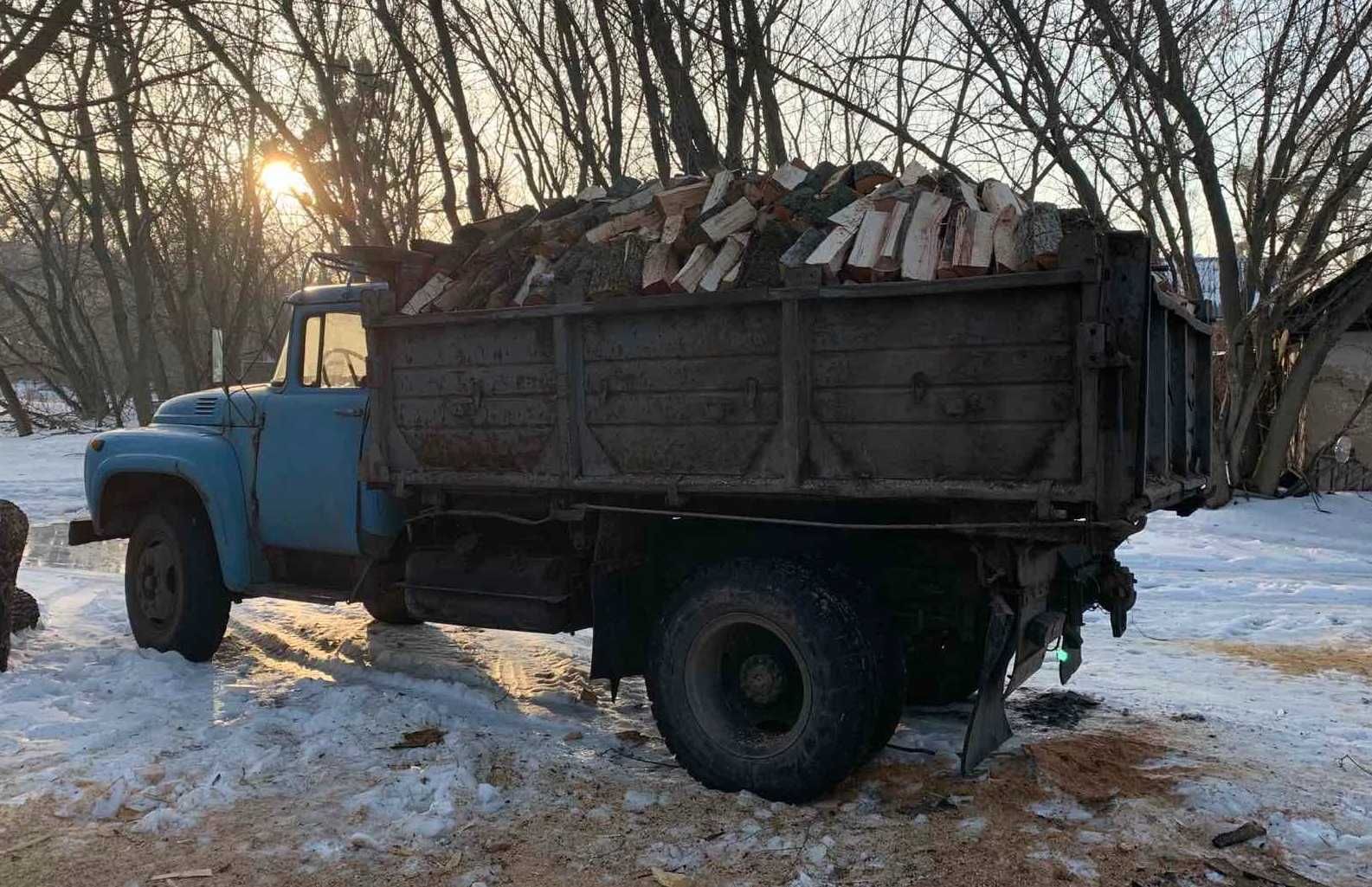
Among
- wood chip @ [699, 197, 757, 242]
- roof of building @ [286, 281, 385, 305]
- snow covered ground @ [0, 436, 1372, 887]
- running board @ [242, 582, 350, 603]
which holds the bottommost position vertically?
snow covered ground @ [0, 436, 1372, 887]

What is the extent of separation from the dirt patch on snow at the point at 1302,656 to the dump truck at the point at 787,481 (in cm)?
181

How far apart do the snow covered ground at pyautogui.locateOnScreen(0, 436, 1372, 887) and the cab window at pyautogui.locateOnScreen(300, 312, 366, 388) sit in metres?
1.76

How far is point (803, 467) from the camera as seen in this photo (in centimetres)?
420

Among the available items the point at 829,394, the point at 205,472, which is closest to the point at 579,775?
the point at 829,394

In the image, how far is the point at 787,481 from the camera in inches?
165

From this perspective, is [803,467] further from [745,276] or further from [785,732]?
[785,732]

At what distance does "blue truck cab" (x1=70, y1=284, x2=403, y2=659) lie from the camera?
19.5 feet

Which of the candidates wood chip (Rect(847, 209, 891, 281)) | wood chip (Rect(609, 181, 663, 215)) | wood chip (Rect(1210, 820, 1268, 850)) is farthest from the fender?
wood chip (Rect(1210, 820, 1268, 850))

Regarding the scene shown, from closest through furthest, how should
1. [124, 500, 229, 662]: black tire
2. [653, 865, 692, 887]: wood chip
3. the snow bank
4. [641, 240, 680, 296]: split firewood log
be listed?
1. [653, 865, 692, 887]: wood chip
2. [641, 240, 680, 296]: split firewood log
3. [124, 500, 229, 662]: black tire
4. the snow bank

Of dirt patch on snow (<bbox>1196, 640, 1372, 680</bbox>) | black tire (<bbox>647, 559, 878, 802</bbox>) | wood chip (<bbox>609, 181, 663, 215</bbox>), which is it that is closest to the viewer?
black tire (<bbox>647, 559, 878, 802</bbox>)

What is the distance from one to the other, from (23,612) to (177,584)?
116 centimetres

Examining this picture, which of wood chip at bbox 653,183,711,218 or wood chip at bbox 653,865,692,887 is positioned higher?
wood chip at bbox 653,183,711,218

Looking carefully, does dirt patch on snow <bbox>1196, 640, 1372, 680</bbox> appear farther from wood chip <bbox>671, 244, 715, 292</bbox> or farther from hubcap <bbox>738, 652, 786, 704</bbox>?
wood chip <bbox>671, 244, 715, 292</bbox>

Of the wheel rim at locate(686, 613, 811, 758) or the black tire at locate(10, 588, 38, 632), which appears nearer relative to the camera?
the wheel rim at locate(686, 613, 811, 758)
